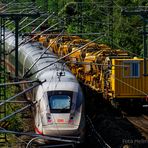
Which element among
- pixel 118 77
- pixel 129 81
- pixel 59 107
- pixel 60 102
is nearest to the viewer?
pixel 59 107

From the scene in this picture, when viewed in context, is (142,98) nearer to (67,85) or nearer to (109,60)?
(109,60)

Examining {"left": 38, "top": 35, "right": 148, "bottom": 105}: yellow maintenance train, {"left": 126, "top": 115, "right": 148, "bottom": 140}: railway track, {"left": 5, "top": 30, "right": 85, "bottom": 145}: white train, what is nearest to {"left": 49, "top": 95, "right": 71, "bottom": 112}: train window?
{"left": 5, "top": 30, "right": 85, "bottom": 145}: white train

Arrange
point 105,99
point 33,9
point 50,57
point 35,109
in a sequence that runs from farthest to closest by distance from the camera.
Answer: point 105,99 → point 50,57 → point 33,9 → point 35,109

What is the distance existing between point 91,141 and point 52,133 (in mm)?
2512

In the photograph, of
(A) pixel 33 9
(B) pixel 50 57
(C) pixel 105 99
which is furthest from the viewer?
(C) pixel 105 99

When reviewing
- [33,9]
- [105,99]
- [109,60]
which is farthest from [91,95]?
[33,9]

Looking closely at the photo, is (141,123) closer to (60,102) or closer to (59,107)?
(60,102)

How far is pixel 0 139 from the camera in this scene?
2094 cm

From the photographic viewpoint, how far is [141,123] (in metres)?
24.8

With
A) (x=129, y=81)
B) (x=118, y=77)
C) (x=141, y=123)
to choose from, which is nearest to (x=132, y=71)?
(x=129, y=81)

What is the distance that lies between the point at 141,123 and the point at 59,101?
6.28 metres

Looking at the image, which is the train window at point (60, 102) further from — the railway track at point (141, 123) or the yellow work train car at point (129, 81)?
the yellow work train car at point (129, 81)

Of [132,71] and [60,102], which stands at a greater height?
[132,71]

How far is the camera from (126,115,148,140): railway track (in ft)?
75.3
